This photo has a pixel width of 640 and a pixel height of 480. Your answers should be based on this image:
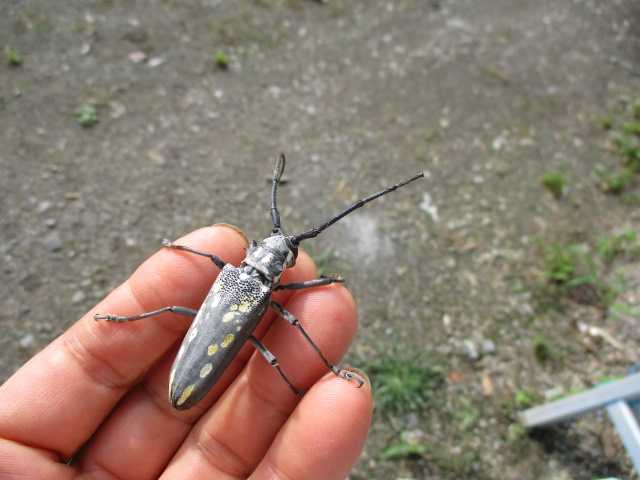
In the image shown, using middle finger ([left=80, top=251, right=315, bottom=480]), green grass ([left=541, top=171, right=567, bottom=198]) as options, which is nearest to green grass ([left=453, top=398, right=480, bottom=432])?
middle finger ([left=80, top=251, right=315, bottom=480])

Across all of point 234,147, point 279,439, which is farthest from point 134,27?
point 279,439

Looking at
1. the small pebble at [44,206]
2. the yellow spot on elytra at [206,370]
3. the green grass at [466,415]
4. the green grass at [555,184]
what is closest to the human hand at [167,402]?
the yellow spot on elytra at [206,370]

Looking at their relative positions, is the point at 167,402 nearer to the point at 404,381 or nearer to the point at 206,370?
the point at 206,370

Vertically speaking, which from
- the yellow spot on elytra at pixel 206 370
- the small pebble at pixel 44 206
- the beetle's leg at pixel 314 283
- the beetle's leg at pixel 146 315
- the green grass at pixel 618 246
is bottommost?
the green grass at pixel 618 246

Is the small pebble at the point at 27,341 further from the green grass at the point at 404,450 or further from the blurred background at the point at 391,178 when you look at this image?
the green grass at the point at 404,450

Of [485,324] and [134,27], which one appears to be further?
[134,27]

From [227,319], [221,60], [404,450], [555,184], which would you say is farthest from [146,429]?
[555,184]

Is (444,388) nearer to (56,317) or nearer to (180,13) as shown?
(56,317)

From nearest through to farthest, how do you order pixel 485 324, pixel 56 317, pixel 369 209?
pixel 56 317 < pixel 485 324 < pixel 369 209
